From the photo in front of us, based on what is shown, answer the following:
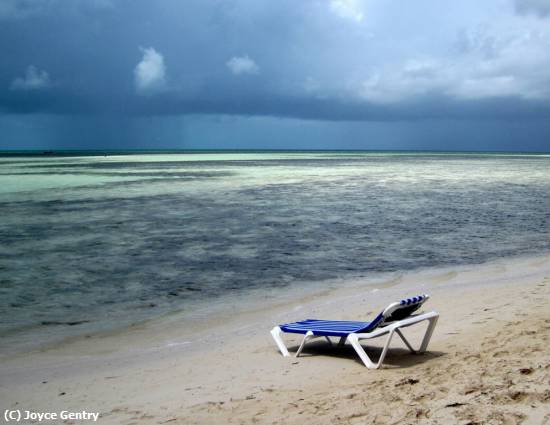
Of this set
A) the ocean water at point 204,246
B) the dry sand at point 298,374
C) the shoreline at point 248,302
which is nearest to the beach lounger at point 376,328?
the dry sand at point 298,374

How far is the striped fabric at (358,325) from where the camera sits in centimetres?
633

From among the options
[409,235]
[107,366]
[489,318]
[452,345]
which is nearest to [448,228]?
[409,235]

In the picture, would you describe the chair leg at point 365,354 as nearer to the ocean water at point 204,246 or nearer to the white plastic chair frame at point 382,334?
the white plastic chair frame at point 382,334

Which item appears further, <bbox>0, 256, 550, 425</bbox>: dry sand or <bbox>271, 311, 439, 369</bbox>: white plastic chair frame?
<bbox>271, 311, 439, 369</bbox>: white plastic chair frame

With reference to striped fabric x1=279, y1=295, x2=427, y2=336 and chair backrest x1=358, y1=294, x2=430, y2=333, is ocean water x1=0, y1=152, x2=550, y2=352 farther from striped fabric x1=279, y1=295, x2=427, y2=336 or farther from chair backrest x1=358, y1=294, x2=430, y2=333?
chair backrest x1=358, y1=294, x2=430, y2=333

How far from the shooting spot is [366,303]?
9648 mm

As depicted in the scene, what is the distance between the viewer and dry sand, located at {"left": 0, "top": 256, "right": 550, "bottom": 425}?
4594 mm

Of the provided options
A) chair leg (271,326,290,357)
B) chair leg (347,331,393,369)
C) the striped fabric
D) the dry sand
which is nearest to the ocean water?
the dry sand

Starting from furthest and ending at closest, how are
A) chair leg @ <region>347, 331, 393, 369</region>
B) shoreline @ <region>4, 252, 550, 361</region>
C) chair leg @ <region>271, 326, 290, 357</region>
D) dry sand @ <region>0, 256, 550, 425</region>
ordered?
shoreline @ <region>4, 252, 550, 361</region>, chair leg @ <region>271, 326, 290, 357</region>, chair leg @ <region>347, 331, 393, 369</region>, dry sand @ <region>0, 256, 550, 425</region>

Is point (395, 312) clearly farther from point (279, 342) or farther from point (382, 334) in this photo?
point (279, 342)

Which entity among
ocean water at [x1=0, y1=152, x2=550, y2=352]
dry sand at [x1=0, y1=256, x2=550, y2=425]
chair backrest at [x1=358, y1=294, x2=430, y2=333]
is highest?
chair backrest at [x1=358, y1=294, x2=430, y2=333]

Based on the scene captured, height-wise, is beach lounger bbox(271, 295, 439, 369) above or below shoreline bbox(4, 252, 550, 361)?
above

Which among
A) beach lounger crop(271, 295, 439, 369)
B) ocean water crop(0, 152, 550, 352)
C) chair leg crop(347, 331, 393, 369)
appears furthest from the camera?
ocean water crop(0, 152, 550, 352)

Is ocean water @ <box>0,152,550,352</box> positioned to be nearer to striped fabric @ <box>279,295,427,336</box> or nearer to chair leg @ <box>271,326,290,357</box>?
chair leg @ <box>271,326,290,357</box>
